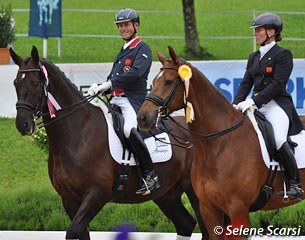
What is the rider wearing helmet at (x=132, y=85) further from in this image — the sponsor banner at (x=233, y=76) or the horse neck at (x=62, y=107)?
the sponsor banner at (x=233, y=76)

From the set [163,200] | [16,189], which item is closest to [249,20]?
[16,189]

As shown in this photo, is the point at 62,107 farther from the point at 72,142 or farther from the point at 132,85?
the point at 132,85

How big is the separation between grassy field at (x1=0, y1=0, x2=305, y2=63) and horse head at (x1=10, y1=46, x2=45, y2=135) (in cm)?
1238

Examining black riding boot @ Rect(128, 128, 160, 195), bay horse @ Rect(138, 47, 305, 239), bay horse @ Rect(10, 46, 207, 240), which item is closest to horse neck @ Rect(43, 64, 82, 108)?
bay horse @ Rect(10, 46, 207, 240)

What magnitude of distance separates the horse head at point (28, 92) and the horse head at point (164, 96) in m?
1.39

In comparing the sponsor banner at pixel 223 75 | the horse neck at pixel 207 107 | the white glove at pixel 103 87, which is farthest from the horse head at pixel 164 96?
the sponsor banner at pixel 223 75

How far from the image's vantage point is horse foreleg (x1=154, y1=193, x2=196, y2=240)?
36.1 ft

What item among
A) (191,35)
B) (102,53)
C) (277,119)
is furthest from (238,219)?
(102,53)

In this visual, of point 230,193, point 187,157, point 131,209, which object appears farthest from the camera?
point 131,209

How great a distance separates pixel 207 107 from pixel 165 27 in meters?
21.0

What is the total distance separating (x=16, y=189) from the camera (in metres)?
14.4

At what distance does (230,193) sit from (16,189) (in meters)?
6.29

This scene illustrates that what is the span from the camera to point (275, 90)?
30.7ft

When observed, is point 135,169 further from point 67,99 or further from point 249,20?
point 249,20
